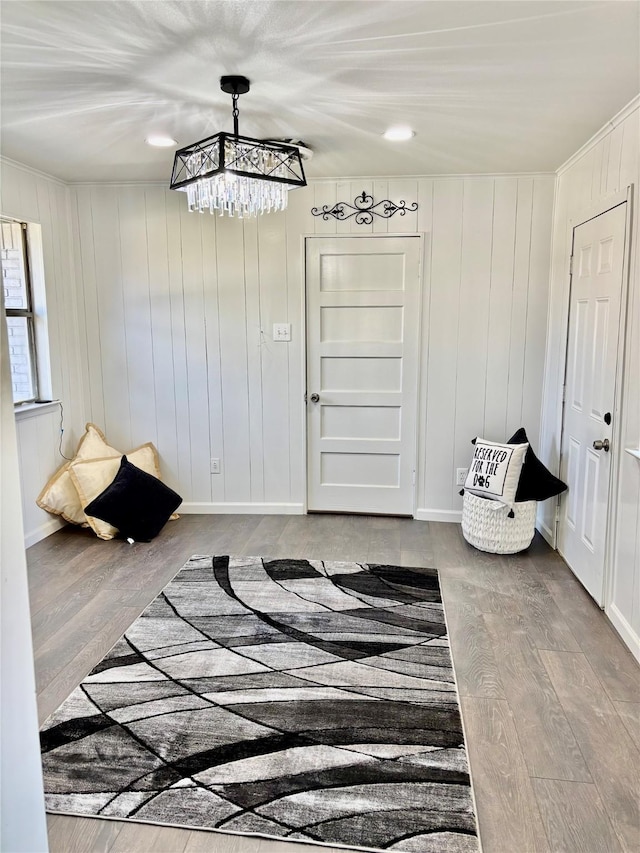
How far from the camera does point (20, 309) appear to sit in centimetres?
392

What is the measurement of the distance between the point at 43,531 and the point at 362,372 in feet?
8.06

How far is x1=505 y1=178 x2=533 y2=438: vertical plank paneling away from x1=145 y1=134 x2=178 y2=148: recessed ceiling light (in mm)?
2246

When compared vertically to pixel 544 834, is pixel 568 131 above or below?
above

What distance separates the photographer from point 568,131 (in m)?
3.00

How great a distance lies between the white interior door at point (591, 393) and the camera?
9.45 feet

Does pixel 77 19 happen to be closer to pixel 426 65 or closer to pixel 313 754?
pixel 426 65

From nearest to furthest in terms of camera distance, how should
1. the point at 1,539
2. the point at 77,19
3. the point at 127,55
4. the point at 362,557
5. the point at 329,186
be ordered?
1. the point at 1,539
2. the point at 77,19
3. the point at 127,55
4. the point at 362,557
5. the point at 329,186

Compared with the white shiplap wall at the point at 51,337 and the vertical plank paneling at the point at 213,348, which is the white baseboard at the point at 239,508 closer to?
the vertical plank paneling at the point at 213,348

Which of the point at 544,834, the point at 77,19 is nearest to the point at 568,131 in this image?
the point at 77,19

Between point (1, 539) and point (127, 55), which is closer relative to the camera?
point (1, 539)

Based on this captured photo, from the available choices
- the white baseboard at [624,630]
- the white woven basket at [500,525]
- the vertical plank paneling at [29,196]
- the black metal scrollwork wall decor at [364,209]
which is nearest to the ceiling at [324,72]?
the vertical plank paneling at [29,196]

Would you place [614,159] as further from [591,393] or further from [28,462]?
[28,462]

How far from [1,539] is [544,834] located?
168 centimetres

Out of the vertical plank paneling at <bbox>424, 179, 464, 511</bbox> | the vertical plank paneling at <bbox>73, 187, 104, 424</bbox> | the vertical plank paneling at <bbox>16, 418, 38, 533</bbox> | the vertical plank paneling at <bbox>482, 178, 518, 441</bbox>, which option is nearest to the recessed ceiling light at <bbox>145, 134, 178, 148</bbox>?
the vertical plank paneling at <bbox>73, 187, 104, 424</bbox>
